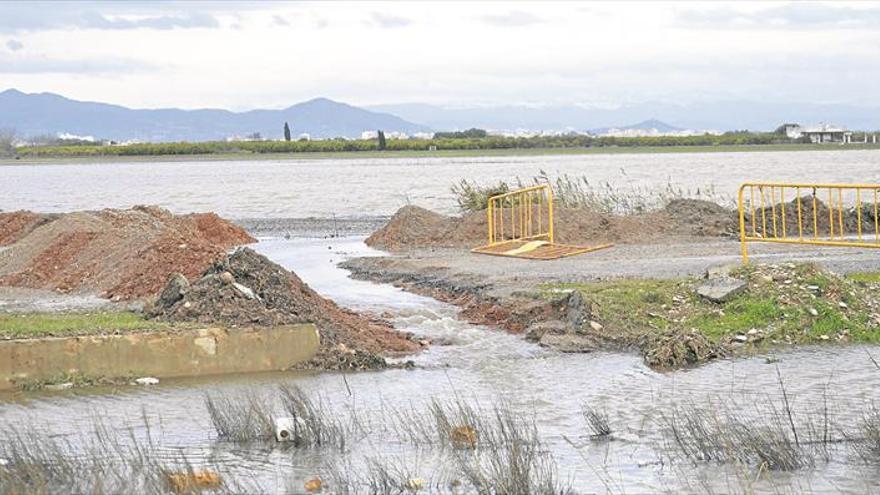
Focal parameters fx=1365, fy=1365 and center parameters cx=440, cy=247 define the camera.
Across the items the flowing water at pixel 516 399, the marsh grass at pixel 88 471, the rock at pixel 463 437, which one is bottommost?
the flowing water at pixel 516 399

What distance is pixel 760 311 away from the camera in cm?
1803

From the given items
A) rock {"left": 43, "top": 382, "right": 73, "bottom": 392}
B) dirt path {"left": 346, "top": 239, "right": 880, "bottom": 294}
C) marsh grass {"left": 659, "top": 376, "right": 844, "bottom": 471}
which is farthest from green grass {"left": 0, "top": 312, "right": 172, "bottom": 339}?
marsh grass {"left": 659, "top": 376, "right": 844, "bottom": 471}

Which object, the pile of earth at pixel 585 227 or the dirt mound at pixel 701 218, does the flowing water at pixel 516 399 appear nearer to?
the pile of earth at pixel 585 227

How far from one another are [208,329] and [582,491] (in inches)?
274

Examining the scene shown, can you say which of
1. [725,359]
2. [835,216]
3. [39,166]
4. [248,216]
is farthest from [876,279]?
[39,166]

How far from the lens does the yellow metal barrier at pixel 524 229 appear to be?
88.1 feet

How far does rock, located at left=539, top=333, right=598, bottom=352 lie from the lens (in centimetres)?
1752

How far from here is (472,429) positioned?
12219 millimetres

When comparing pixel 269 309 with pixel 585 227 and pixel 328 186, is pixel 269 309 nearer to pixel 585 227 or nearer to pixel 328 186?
pixel 585 227

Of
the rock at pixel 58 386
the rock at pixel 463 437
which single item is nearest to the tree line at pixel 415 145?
the rock at pixel 58 386

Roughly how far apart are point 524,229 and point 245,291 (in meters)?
14.2

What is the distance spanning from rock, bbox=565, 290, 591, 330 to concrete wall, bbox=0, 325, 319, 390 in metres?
3.63

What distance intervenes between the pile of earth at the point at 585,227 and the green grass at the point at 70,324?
13.6 metres

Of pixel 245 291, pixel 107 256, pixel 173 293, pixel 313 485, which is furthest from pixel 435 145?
pixel 313 485
